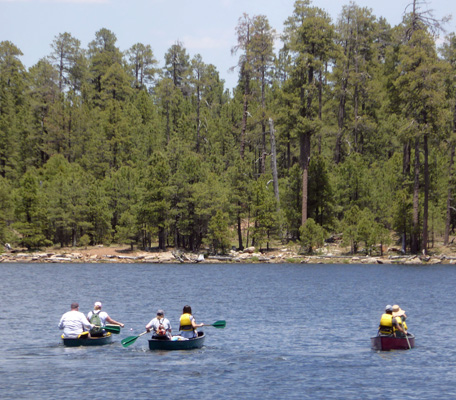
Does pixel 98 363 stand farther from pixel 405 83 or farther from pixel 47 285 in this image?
pixel 405 83

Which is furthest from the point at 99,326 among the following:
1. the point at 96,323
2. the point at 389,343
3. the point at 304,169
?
the point at 304,169

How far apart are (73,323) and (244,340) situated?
800 centimetres

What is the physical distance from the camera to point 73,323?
29016 millimetres

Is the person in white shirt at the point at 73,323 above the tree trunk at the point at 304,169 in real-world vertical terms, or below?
below

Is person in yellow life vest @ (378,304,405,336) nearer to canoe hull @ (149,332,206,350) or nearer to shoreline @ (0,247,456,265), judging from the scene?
canoe hull @ (149,332,206,350)

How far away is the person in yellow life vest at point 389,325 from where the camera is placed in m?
29.0

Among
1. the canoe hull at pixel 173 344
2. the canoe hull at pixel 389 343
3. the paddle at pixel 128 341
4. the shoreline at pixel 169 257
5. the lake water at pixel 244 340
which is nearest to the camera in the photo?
the lake water at pixel 244 340

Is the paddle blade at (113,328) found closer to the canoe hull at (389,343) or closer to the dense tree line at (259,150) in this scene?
the canoe hull at (389,343)

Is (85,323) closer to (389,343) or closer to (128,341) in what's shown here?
(128,341)

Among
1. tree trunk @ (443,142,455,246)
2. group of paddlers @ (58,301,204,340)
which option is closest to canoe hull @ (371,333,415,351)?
group of paddlers @ (58,301,204,340)

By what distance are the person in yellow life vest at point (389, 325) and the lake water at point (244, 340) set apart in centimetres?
93

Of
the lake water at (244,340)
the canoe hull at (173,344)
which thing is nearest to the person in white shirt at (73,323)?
the lake water at (244,340)

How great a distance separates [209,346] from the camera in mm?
30609

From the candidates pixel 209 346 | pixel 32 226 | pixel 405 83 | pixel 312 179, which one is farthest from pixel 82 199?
pixel 209 346
